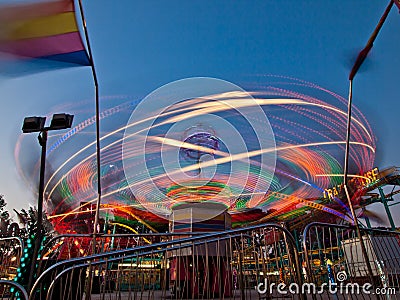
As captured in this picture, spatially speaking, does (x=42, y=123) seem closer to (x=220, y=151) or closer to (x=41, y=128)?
(x=41, y=128)

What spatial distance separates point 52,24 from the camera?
591 centimetres

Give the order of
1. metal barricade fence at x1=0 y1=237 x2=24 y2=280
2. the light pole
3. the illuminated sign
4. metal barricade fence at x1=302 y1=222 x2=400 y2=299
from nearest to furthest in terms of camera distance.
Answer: metal barricade fence at x1=302 y1=222 x2=400 y2=299
the light pole
metal barricade fence at x1=0 y1=237 x2=24 y2=280
the illuminated sign

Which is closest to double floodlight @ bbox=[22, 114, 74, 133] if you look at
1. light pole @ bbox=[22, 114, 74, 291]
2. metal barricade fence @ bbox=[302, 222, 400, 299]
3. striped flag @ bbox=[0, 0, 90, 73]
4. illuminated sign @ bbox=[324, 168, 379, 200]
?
light pole @ bbox=[22, 114, 74, 291]

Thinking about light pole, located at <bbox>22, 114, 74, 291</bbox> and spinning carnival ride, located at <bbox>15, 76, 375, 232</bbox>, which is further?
spinning carnival ride, located at <bbox>15, 76, 375, 232</bbox>

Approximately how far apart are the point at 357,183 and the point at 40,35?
32536 millimetres

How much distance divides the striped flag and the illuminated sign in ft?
85.1

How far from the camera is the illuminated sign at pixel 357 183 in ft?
94.8

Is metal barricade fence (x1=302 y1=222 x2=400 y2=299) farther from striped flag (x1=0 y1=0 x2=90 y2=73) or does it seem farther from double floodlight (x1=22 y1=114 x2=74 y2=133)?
striped flag (x1=0 y1=0 x2=90 y2=73)

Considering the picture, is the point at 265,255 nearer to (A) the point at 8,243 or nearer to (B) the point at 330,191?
(A) the point at 8,243

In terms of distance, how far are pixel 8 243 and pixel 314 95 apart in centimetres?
1936

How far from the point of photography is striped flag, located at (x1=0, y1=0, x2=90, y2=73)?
18.2 feet

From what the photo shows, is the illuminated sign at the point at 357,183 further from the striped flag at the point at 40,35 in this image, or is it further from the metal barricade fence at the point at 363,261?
the striped flag at the point at 40,35

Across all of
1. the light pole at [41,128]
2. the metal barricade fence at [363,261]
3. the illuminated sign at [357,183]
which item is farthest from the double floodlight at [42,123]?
the illuminated sign at [357,183]

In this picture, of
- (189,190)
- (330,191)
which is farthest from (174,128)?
(330,191)
